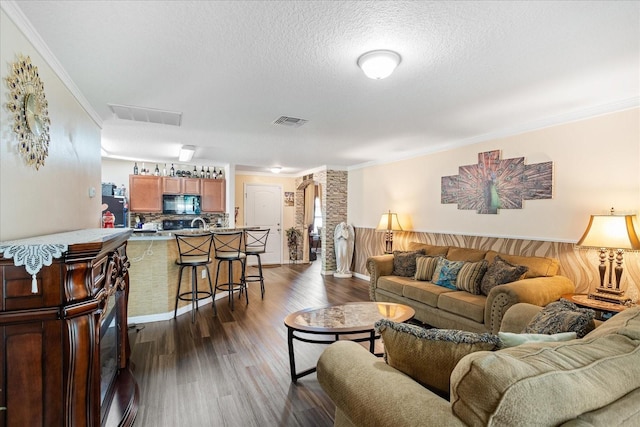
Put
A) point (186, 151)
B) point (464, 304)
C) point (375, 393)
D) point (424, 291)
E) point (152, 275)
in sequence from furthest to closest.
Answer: point (186, 151), point (152, 275), point (424, 291), point (464, 304), point (375, 393)

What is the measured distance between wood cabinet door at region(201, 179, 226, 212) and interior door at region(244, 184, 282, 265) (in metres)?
1.44

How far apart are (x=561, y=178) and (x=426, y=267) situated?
5.84 ft

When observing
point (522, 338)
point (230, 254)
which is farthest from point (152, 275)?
point (522, 338)

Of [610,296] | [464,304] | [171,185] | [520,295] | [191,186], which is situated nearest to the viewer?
[610,296]

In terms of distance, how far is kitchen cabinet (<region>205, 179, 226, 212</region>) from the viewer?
260 inches

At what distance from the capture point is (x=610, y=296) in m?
2.75

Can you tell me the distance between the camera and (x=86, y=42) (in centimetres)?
199

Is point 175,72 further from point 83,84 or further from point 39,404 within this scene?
point 39,404

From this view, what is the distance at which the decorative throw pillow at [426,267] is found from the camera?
4219 millimetres

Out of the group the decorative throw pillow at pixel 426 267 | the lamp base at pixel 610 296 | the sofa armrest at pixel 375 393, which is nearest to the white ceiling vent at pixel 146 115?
the sofa armrest at pixel 375 393

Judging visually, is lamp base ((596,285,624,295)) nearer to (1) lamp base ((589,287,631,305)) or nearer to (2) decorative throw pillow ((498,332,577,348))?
(1) lamp base ((589,287,631,305))

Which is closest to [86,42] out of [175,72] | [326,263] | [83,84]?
[175,72]

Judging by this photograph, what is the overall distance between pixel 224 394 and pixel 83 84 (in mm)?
2671

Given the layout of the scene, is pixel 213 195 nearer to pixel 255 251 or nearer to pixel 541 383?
pixel 255 251
